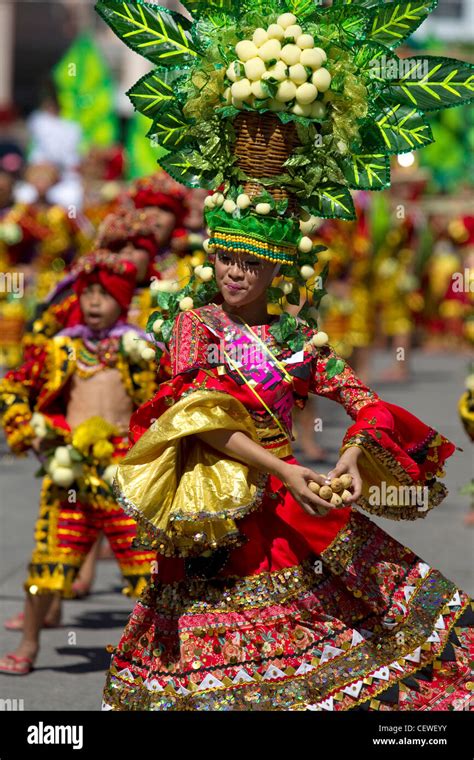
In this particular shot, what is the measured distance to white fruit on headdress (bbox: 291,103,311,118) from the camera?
4746mm

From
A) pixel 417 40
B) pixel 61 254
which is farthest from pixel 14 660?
pixel 417 40

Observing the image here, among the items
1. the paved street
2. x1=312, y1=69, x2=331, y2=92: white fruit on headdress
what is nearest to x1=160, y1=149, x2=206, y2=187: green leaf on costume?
x1=312, y1=69, x2=331, y2=92: white fruit on headdress

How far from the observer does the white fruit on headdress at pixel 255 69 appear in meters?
4.70

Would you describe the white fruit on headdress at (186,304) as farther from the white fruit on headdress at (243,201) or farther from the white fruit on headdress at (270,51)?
the white fruit on headdress at (270,51)

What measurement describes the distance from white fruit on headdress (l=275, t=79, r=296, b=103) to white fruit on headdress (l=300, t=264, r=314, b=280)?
57cm

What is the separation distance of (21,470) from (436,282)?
11.6 metres

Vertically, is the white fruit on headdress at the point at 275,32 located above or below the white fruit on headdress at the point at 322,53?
above

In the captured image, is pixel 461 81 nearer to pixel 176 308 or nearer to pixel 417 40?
pixel 176 308

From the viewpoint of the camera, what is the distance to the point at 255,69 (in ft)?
15.4

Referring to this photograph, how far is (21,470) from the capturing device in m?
11.0

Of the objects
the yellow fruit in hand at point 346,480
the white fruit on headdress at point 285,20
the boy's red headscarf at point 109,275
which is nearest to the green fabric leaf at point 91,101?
the boy's red headscarf at point 109,275

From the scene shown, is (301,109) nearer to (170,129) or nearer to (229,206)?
(229,206)

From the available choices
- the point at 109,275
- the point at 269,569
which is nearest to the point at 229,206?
the point at 269,569

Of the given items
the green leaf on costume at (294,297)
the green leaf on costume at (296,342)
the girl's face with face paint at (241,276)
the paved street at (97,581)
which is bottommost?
the paved street at (97,581)
